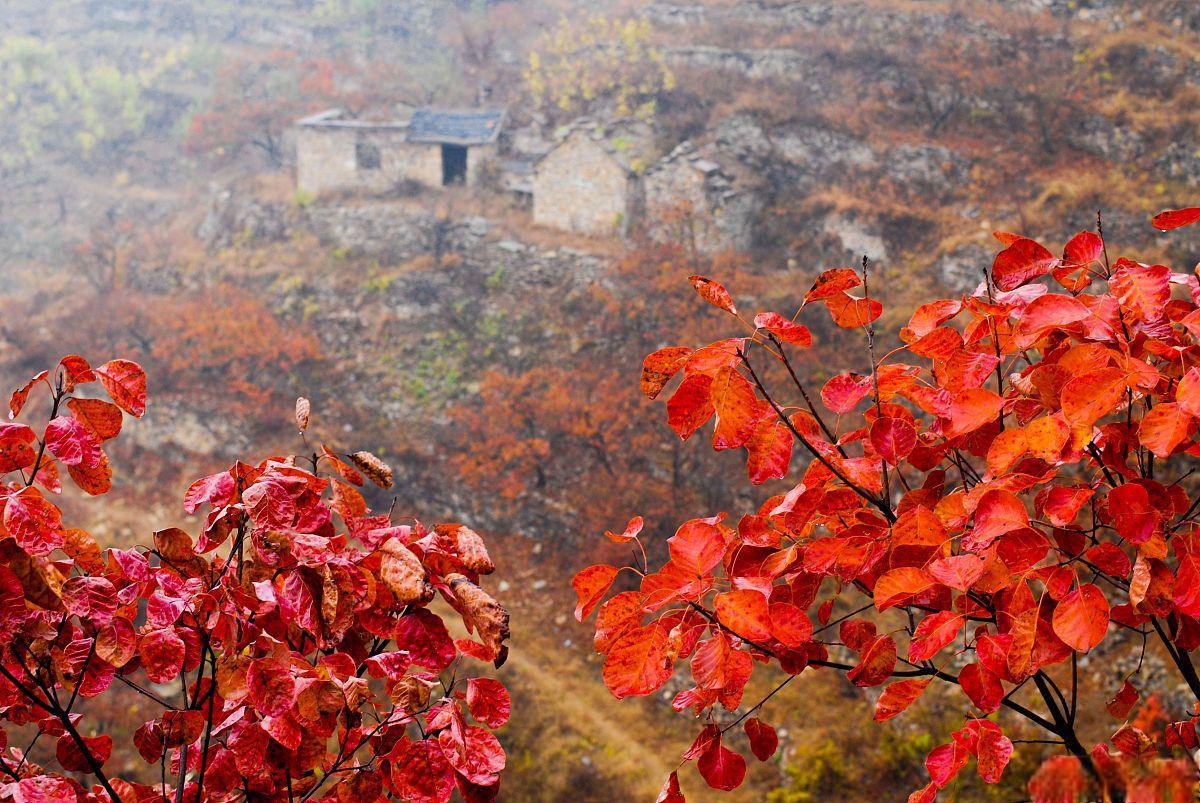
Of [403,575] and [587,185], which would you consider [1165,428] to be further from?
[587,185]

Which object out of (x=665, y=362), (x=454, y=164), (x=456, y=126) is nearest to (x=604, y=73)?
(x=456, y=126)

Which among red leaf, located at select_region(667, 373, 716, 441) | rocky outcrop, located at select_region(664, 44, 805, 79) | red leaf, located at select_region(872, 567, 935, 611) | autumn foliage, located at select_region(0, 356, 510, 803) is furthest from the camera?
rocky outcrop, located at select_region(664, 44, 805, 79)

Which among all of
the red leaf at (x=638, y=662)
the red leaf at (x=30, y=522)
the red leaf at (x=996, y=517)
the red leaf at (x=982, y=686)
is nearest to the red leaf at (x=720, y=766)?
the red leaf at (x=638, y=662)

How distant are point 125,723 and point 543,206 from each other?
13.2m

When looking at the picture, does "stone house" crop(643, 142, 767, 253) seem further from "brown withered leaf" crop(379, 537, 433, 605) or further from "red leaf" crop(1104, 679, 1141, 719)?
"brown withered leaf" crop(379, 537, 433, 605)

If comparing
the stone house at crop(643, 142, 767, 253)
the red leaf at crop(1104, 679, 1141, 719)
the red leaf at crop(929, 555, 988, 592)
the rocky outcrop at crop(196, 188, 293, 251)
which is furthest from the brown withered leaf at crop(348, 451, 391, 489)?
the rocky outcrop at crop(196, 188, 293, 251)

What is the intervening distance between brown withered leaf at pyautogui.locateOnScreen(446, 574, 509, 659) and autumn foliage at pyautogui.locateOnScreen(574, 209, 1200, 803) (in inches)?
8.8

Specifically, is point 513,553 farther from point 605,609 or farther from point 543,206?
point 605,609

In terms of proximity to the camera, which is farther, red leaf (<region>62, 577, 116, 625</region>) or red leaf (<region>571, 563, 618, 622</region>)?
red leaf (<region>62, 577, 116, 625</region>)

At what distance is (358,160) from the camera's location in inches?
859

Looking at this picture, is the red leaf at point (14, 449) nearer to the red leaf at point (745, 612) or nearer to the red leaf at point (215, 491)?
the red leaf at point (215, 491)

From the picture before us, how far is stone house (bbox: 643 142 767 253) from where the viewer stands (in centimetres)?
1781

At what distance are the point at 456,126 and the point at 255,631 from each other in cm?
2128

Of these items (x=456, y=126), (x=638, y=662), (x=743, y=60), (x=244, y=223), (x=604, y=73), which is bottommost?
(x=244, y=223)
